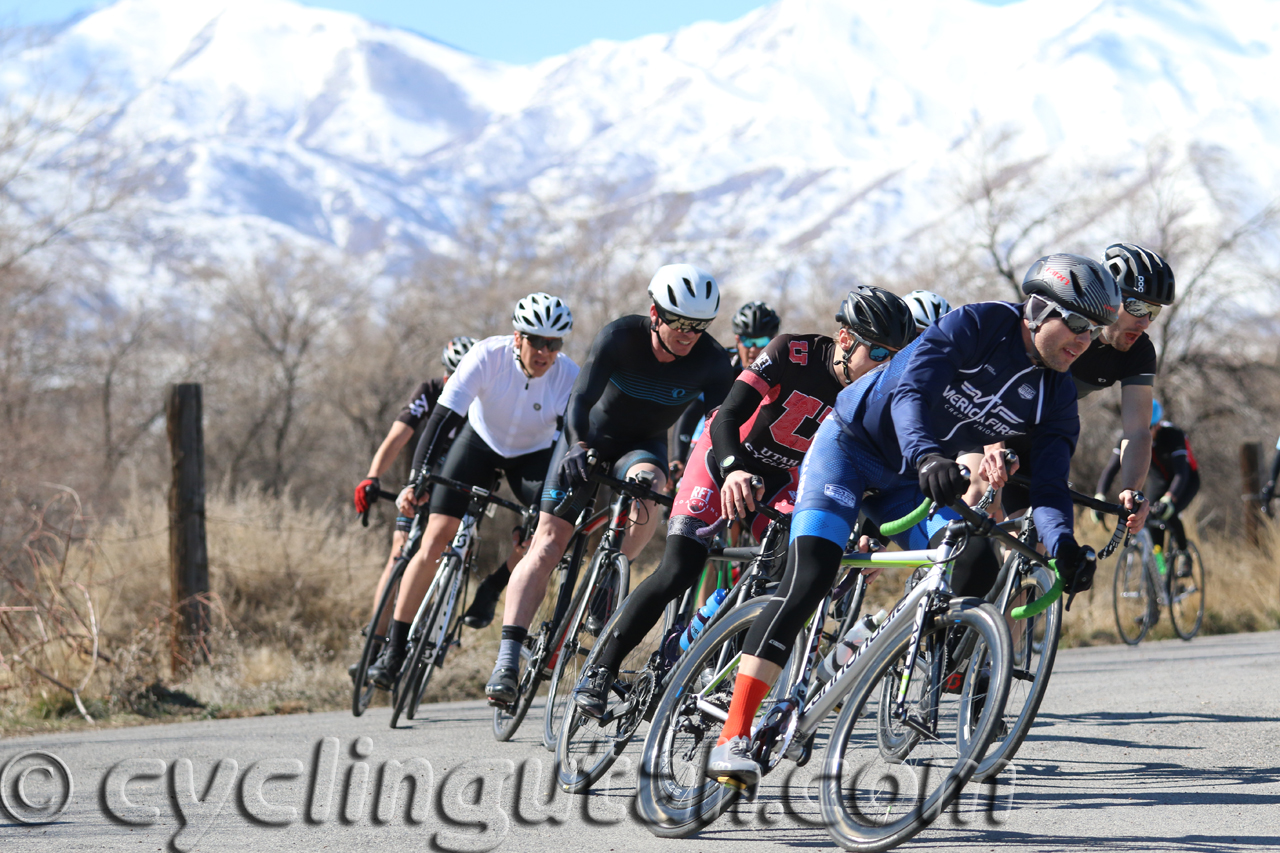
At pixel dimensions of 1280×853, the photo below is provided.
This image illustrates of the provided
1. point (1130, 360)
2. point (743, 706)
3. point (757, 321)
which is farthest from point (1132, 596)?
point (743, 706)

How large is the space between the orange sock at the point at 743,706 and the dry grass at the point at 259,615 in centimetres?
493

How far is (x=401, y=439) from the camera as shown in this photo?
8.27 meters

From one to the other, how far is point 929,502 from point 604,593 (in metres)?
2.06

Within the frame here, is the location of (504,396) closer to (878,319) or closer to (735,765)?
(878,319)

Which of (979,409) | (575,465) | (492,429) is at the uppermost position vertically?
(979,409)

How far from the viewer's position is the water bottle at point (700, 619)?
5.36m

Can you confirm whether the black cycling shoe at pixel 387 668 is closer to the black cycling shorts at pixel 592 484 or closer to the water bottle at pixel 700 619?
the black cycling shorts at pixel 592 484

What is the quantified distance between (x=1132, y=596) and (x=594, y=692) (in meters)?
7.64

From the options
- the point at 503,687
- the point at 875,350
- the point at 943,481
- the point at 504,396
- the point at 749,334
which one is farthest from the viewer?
→ the point at 749,334

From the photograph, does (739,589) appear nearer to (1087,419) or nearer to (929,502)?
(929,502)

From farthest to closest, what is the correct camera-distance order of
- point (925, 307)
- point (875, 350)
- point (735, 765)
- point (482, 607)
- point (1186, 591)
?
1. point (1186, 591)
2. point (482, 607)
3. point (925, 307)
4. point (875, 350)
5. point (735, 765)

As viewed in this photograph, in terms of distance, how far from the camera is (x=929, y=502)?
14.7 ft

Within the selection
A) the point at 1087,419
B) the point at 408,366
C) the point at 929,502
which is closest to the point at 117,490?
the point at 408,366

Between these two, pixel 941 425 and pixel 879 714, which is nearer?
pixel 879 714
